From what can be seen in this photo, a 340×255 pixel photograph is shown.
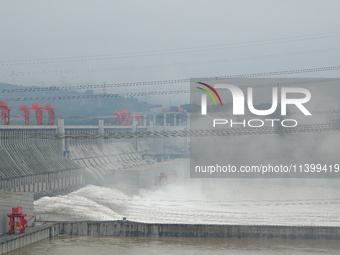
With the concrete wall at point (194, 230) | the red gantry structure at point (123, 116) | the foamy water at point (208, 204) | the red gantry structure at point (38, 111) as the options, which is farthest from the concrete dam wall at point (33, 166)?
the red gantry structure at point (123, 116)

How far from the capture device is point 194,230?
20.7 m

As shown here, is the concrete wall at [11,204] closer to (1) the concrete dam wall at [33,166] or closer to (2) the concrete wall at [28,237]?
(2) the concrete wall at [28,237]

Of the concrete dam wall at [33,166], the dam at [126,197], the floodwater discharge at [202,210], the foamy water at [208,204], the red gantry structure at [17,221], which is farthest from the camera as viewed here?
the concrete dam wall at [33,166]

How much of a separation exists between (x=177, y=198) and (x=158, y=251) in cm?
1829

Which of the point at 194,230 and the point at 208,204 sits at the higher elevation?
the point at 208,204

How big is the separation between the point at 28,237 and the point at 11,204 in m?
1.12

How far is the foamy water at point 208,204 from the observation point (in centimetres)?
2520

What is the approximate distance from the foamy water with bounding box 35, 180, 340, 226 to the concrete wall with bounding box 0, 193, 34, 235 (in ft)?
7.48

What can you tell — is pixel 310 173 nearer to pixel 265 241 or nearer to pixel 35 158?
pixel 35 158

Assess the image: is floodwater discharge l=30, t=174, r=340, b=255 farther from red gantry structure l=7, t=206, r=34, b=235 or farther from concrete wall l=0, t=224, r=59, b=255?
red gantry structure l=7, t=206, r=34, b=235

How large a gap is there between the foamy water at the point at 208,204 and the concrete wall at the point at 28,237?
175 cm

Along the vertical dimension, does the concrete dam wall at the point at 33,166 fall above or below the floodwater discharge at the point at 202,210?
above

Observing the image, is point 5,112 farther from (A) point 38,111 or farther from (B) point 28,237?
(B) point 28,237

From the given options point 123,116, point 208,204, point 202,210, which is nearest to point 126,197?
point 208,204
